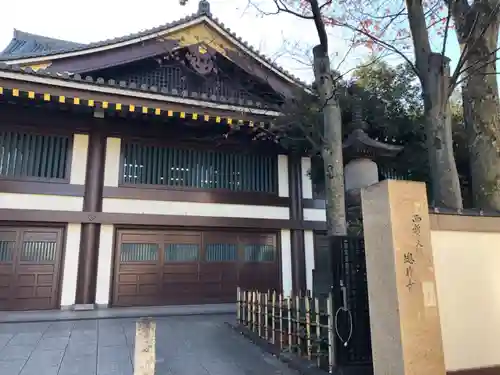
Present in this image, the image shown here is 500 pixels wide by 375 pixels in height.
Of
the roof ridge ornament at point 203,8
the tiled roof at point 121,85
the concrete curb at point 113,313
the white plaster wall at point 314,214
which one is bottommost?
the concrete curb at point 113,313

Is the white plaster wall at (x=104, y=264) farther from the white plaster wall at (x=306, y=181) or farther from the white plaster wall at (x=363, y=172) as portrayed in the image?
the white plaster wall at (x=363, y=172)

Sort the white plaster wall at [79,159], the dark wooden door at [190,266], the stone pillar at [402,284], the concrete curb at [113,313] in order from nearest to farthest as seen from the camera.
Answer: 1. the stone pillar at [402,284]
2. the concrete curb at [113,313]
3. the white plaster wall at [79,159]
4. the dark wooden door at [190,266]

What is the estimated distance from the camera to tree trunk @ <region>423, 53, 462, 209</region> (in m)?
5.33

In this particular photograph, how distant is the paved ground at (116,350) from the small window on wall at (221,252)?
2638 millimetres

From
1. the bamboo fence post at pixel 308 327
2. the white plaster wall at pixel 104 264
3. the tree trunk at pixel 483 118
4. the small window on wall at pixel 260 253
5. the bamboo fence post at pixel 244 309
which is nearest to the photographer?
the bamboo fence post at pixel 308 327

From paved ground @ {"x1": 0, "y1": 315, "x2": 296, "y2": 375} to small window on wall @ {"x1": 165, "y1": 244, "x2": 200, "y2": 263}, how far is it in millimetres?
2320

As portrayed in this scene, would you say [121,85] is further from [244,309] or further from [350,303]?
[350,303]

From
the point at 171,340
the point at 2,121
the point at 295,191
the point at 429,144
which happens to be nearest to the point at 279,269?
the point at 295,191

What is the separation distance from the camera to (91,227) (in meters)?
8.88

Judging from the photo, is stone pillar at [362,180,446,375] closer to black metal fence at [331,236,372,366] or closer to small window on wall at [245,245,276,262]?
black metal fence at [331,236,372,366]

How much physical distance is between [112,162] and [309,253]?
5722 mm

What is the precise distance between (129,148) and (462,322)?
26.4 ft

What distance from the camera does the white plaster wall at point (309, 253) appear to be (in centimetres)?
1057

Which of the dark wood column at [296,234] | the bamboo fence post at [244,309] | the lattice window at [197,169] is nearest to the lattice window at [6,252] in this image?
the lattice window at [197,169]
